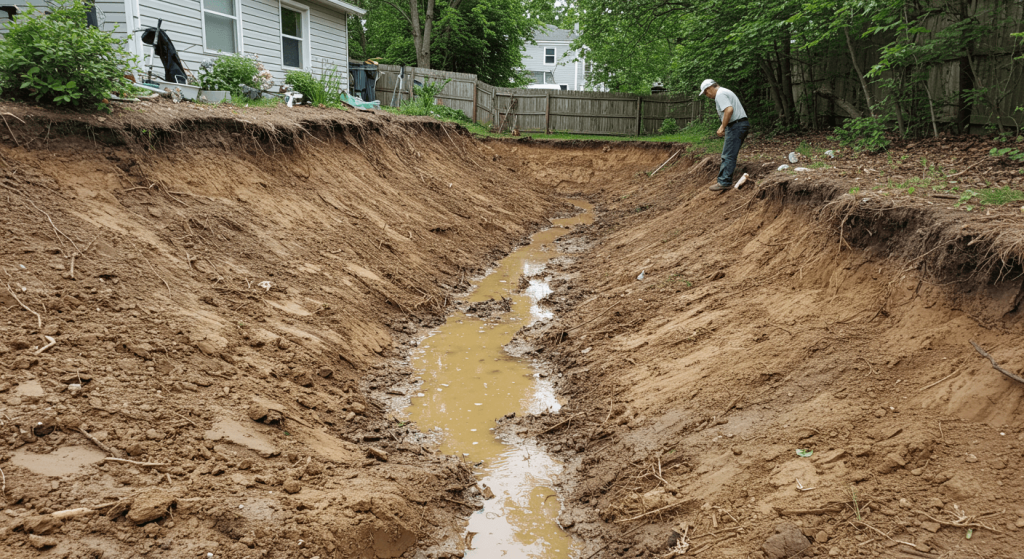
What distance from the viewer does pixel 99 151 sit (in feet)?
22.0

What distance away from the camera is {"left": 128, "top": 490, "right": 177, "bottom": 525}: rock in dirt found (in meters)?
3.16

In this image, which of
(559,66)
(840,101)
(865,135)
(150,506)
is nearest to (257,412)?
(150,506)

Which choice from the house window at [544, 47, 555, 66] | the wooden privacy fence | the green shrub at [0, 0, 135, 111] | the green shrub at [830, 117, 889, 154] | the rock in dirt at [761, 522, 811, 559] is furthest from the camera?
the house window at [544, 47, 555, 66]

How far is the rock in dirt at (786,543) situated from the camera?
3332mm

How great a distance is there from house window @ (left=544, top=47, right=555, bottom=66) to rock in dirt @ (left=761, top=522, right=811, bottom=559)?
149ft

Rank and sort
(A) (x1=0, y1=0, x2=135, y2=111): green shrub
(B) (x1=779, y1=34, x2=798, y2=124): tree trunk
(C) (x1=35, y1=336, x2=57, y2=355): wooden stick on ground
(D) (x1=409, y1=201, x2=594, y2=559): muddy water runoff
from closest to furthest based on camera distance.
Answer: (C) (x1=35, y1=336, x2=57, y2=355): wooden stick on ground
(D) (x1=409, y1=201, x2=594, y2=559): muddy water runoff
(A) (x1=0, y1=0, x2=135, y2=111): green shrub
(B) (x1=779, y1=34, x2=798, y2=124): tree trunk

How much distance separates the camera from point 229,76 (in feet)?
39.3

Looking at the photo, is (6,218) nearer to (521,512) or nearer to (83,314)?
(83,314)

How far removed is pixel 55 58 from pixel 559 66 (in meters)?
41.2

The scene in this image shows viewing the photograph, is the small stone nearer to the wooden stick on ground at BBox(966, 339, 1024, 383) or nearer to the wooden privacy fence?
the wooden stick on ground at BBox(966, 339, 1024, 383)

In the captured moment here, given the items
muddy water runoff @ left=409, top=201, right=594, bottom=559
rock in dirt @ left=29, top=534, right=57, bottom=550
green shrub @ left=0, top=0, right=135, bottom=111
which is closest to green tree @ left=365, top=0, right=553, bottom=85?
muddy water runoff @ left=409, top=201, right=594, bottom=559

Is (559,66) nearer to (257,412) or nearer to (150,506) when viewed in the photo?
(257,412)

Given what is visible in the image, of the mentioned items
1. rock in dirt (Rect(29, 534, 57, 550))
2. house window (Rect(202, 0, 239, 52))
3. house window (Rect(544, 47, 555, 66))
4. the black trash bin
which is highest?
house window (Rect(544, 47, 555, 66))

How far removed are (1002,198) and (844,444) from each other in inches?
110
